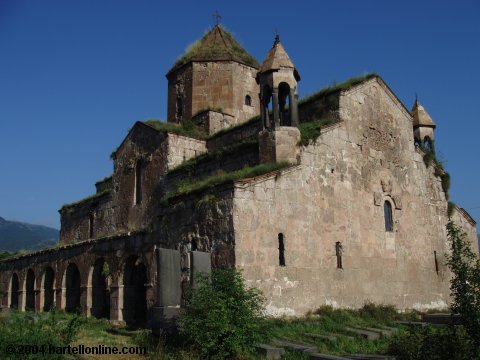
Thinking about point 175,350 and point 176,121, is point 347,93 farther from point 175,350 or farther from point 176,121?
point 175,350

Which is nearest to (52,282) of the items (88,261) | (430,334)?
(88,261)

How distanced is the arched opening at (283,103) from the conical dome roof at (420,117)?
5763mm

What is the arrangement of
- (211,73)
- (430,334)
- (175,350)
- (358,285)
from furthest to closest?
1. (211,73)
2. (358,285)
3. (175,350)
4. (430,334)

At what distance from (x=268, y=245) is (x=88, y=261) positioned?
7816 millimetres

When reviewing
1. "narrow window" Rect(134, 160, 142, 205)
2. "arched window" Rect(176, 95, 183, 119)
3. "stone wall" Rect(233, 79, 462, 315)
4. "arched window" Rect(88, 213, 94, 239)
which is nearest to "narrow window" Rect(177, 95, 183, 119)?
"arched window" Rect(176, 95, 183, 119)

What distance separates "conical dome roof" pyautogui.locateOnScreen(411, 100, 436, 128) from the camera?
17.7m

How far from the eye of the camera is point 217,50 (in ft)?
64.4

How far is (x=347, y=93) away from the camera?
47.2 ft

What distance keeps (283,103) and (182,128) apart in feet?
15.5

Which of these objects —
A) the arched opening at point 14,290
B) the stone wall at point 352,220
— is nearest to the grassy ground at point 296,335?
the stone wall at point 352,220

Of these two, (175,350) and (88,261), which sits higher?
(88,261)

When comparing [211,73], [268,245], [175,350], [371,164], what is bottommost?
[175,350]

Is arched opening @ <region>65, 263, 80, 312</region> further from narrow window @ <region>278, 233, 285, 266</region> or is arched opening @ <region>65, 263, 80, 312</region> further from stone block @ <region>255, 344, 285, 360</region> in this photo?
stone block @ <region>255, 344, 285, 360</region>

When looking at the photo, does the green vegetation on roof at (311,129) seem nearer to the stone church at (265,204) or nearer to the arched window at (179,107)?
the stone church at (265,204)
